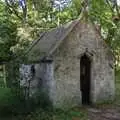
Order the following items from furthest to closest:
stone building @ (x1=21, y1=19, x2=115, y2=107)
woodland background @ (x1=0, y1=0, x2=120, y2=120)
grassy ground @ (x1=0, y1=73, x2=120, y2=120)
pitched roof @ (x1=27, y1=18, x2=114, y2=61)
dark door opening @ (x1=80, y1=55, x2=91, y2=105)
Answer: woodland background @ (x1=0, y1=0, x2=120, y2=120)
dark door opening @ (x1=80, y1=55, x2=91, y2=105)
pitched roof @ (x1=27, y1=18, x2=114, y2=61)
stone building @ (x1=21, y1=19, x2=115, y2=107)
grassy ground @ (x1=0, y1=73, x2=120, y2=120)

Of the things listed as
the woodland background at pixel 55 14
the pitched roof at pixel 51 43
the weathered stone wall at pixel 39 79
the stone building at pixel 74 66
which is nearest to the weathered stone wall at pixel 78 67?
the stone building at pixel 74 66

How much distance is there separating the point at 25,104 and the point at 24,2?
2601 centimetres

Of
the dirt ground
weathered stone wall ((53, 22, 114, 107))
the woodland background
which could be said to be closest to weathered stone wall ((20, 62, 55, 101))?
weathered stone wall ((53, 22, 114, 107))

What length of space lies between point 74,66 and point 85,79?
1.65 metres

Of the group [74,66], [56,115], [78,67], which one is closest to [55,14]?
[78,67]

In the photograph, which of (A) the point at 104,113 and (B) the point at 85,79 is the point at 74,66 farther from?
(A) the point at 104,113

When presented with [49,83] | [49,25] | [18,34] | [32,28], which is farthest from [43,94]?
[49,25]

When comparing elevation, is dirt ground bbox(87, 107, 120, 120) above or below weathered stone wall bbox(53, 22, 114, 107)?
below

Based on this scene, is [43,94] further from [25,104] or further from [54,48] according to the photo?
[54,48]

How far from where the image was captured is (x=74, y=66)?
58.6 feet

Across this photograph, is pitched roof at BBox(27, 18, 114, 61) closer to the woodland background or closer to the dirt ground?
the dirt ground

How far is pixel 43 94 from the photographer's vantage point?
57.2ft

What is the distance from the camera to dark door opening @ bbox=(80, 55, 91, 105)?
19.0 meters

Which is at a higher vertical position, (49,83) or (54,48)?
(54,48)
